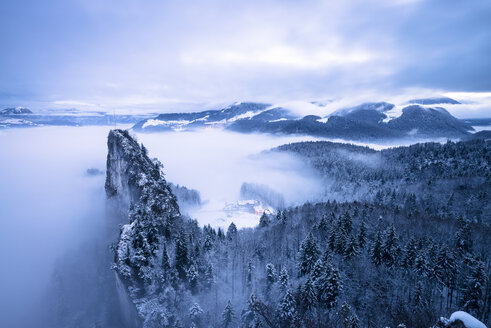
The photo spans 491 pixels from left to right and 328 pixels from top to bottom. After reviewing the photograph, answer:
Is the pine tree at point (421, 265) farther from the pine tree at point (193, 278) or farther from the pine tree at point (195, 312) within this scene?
the pine tree at point (193, 278)

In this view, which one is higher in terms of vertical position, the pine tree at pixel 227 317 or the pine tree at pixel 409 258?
the pine tree at pixel 409 258

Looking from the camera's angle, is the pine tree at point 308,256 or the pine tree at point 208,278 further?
the pine tree at point 208,278

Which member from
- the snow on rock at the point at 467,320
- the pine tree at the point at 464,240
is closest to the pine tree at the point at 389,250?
the pine tree at the point at 464,240

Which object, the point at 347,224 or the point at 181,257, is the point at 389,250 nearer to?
the point at 347,224

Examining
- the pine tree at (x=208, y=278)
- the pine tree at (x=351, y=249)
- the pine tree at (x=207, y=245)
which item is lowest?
the pine tree at (x=208, y=278)

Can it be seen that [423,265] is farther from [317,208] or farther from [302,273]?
[317,208]

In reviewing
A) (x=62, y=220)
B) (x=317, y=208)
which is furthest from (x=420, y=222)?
(x=62, y=220)

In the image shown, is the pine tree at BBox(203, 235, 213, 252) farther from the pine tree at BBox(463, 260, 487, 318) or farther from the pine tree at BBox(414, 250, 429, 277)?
the pine tree at BBox(463, 260, 487, 318)

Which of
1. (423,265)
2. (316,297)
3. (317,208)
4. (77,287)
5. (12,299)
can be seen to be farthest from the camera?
(317,208)
